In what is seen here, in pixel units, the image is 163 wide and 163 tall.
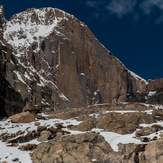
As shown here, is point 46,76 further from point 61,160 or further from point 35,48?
point 61,160

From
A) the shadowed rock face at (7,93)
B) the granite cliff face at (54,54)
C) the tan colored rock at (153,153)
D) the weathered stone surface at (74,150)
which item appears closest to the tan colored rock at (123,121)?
the weathered stone surface at (74,150)

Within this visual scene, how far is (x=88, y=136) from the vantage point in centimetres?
5231

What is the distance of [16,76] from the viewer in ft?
437

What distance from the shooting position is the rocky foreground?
164 ft

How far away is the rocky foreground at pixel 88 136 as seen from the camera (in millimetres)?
49875

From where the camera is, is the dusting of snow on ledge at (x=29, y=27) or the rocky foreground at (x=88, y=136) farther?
the dusting of snow on ledge at (x=29, y=27)

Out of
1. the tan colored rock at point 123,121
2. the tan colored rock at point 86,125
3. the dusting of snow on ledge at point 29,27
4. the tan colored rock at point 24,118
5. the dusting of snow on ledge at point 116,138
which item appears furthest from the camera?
the dusting of snow on ledge at point 29,27

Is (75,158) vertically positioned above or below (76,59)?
below

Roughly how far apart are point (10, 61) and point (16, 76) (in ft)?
15.0

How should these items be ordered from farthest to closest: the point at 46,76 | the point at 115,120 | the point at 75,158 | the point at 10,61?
the point at 46,76 → the point at 10,61 → the point at 115,120 → the point at 75,158

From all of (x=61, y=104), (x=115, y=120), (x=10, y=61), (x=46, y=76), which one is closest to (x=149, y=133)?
(x=115, y=120)

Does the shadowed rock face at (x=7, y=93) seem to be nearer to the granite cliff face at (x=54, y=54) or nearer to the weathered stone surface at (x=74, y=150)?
the granite cliff face at (x=54, y=54)

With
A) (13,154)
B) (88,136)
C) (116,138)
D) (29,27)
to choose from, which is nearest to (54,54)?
(29,27)

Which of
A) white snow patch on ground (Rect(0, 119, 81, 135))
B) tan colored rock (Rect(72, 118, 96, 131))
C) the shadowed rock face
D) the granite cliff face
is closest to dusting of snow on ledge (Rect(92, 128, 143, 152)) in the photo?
tan colored rock (Rect(72, 118, 96, 131))
